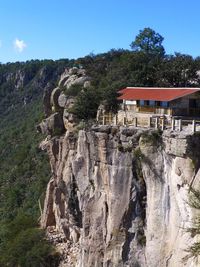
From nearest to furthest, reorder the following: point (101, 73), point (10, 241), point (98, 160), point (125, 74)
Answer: point (98, 160)
point (125, 74)
point (10, 241)
point (101, 73)

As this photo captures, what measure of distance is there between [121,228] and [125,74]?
2350 centimetres

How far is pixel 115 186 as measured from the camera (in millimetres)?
36188

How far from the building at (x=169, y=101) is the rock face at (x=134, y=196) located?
4231mm

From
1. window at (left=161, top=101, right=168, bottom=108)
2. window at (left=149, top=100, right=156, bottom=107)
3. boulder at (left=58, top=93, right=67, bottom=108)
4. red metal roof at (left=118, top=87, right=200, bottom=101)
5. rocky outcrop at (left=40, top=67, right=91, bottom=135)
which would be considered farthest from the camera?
boulder at (left=58, top=93, right=67, bottom=108)

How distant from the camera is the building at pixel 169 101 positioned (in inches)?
1463

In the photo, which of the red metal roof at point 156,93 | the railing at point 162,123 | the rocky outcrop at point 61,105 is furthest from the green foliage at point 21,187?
the railing at point 162,123

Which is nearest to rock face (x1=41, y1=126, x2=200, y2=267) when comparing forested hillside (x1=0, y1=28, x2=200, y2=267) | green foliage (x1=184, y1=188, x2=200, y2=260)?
green foliage (x1=184, y1=188, x2=200, y2=260)

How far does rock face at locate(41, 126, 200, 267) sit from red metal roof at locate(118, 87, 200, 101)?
4.53 meters

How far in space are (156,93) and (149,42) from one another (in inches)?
1042

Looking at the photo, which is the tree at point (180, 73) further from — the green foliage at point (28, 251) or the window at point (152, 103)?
the green foliage at point (28, 251)

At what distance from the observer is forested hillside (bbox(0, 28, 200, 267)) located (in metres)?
49.4

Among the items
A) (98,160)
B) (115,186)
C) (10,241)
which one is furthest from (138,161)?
(10,241)

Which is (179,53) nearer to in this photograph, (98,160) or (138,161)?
(98,160)

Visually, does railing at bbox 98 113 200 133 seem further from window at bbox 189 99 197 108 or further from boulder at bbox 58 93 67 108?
boulder at bbox 58 93 67 108
